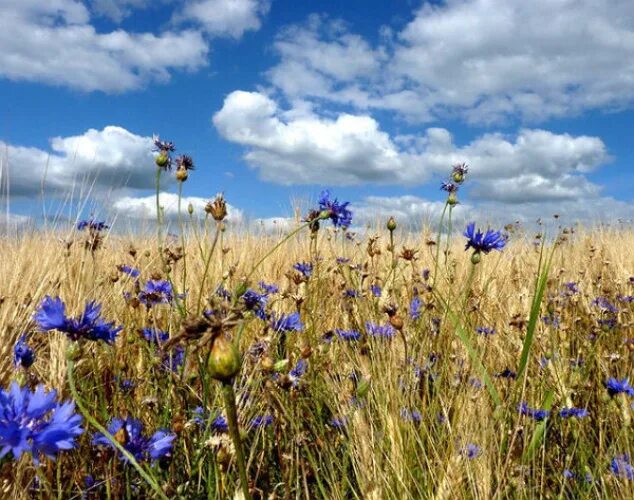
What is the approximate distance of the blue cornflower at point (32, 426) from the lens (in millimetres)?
742

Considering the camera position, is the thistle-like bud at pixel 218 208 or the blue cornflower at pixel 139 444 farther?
the thistle-like bud at pixel 218 208

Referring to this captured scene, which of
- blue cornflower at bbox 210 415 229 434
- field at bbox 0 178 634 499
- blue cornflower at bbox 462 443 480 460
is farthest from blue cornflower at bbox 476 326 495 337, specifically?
blue cornflower at bbox 210 415 229 434

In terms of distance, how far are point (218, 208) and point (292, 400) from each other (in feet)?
1.82

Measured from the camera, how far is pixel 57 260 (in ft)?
7.78

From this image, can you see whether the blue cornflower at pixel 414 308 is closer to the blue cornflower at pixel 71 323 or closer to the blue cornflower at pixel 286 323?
the blue cornflower at pixel 286 323

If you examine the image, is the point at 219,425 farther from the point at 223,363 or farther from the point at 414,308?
the point at 414,308

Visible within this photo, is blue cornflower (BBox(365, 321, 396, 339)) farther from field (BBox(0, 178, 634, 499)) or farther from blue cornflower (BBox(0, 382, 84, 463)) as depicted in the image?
blue cornflower (BBox(0, 382, 84, 463))

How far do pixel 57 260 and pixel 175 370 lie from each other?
0.93m

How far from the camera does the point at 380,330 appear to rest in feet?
6.06

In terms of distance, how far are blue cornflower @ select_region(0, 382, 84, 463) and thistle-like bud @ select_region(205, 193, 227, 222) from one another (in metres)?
0.80

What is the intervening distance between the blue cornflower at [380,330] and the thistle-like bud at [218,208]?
550mm

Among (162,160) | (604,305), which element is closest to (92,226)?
(162,160)

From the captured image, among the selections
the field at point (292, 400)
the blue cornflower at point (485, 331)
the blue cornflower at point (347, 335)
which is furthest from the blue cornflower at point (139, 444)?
the blue cornflower at point (485, 331)

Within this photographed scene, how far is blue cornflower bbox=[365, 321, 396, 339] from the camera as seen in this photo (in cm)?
177
